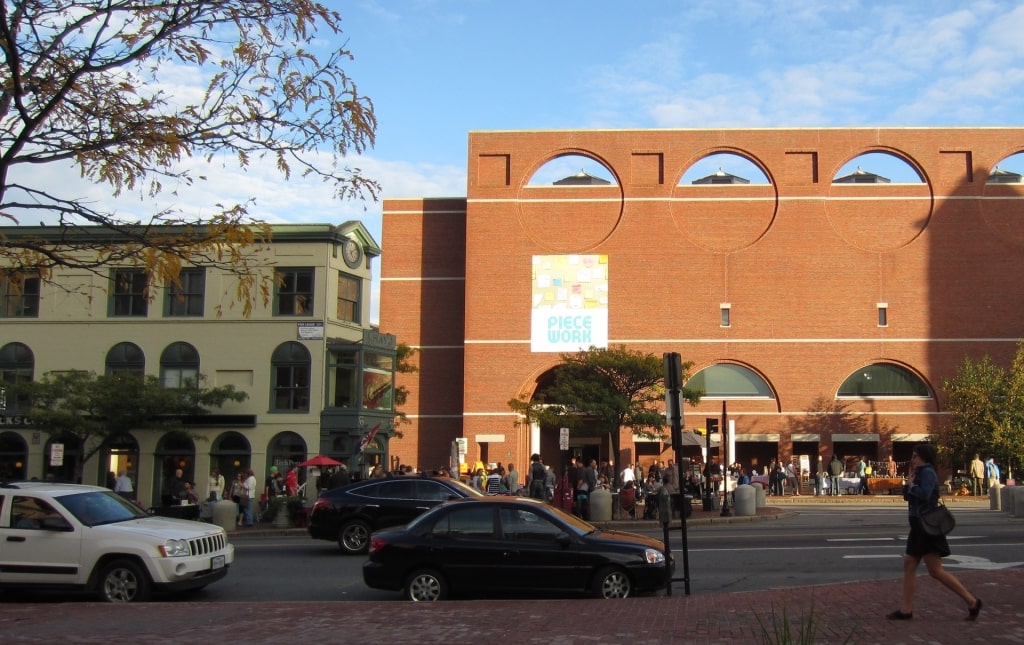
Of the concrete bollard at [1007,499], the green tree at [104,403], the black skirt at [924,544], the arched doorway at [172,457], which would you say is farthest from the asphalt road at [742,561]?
the arched doorway at [172,457]

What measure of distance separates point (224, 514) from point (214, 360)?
38.8 feet

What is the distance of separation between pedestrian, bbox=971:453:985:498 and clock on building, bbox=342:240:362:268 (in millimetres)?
25923

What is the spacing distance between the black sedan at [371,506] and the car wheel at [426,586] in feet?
19.0

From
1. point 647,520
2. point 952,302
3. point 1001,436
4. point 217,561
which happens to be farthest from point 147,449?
point 952,302

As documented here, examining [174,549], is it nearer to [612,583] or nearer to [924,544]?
[612,583]

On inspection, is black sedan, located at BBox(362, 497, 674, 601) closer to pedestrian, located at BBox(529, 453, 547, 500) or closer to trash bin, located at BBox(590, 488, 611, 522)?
trash bin, located at BBox(590, 488, 611, 522)

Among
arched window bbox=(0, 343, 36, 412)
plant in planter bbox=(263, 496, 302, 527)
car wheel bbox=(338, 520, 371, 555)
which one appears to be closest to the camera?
car wheel bbox=(338, 520, 371, 555)

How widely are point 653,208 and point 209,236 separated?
45.2 metres

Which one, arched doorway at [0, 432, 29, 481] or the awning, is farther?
the awning

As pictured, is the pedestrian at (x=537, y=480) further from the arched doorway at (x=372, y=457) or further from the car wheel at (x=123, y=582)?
the car wheel at (x=123, y=582)

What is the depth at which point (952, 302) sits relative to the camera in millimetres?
51844

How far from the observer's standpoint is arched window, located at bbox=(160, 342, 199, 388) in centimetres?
3747

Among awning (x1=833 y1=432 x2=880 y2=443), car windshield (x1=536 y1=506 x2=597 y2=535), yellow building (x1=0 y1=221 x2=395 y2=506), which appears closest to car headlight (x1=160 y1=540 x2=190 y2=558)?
car windshield (x1=536 y1=506 x2=597 y2=535)

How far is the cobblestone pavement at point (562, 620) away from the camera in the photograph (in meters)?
9.00
